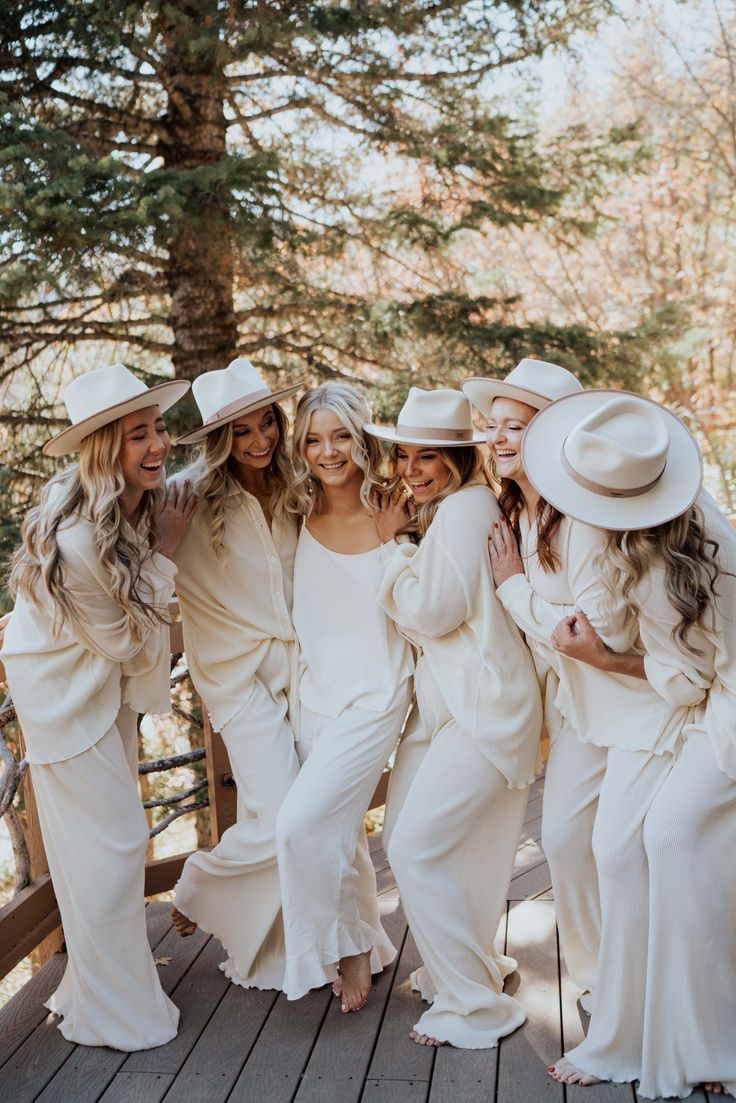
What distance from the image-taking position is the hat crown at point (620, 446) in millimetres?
2387

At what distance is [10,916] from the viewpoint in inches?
125

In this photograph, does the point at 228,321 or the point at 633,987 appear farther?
the point at 228,321

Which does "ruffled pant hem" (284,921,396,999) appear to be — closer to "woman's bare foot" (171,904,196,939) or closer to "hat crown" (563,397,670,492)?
"woman's bare foot" (171,904,196,939)

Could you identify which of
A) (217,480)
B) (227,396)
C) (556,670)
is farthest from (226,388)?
(556,670)

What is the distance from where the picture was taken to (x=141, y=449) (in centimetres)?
299

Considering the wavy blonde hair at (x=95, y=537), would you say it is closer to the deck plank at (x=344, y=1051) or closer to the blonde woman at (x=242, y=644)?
the blonde woman at (x=242, y=644)

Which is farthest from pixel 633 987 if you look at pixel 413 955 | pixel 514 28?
pixel 514 28

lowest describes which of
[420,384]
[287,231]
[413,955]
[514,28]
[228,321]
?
[413,955]

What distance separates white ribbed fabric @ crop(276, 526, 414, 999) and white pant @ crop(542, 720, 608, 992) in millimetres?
493

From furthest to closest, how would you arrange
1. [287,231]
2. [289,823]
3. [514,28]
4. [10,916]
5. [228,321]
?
[514,28] < [228,321] < [287,231] < [10,916] < [289,823]

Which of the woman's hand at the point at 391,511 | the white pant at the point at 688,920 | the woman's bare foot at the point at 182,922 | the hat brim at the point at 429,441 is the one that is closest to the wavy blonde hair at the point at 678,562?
the white pant at the point at 688,920

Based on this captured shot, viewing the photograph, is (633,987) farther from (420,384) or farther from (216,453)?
(420,384)

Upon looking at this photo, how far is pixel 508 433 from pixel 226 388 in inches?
34.3

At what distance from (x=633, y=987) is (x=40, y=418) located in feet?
18.2
